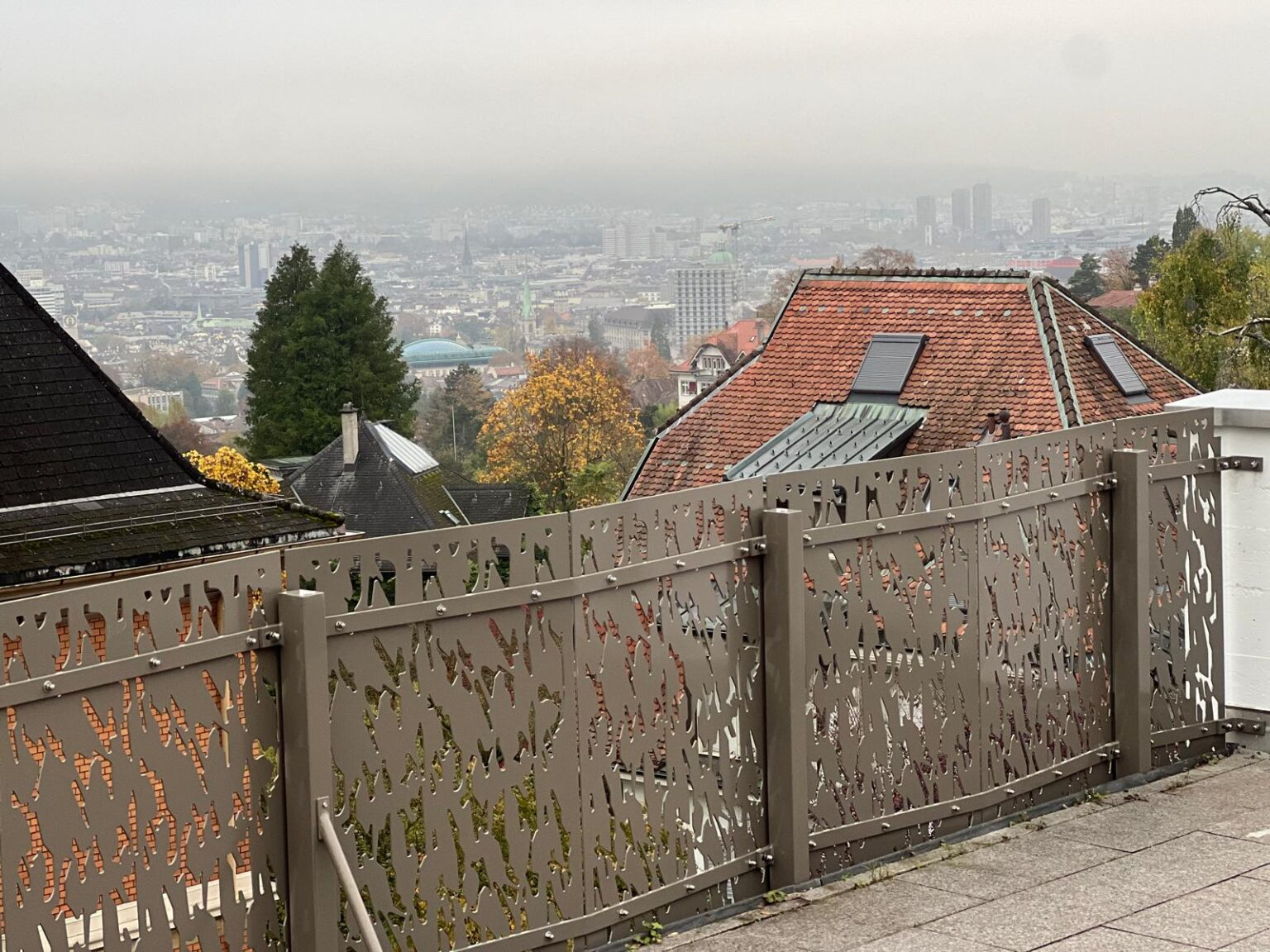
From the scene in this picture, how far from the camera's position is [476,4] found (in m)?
159

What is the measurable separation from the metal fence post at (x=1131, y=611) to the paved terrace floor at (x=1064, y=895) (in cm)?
32

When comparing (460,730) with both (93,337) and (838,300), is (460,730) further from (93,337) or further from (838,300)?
(93,337)

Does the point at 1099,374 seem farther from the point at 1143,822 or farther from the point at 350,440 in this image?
the point at 350,440

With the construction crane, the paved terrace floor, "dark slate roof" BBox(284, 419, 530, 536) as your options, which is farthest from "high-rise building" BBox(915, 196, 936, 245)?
the paved terrace floor

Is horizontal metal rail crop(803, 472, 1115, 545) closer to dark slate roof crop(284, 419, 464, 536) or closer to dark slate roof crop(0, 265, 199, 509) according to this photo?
dark slate roof crop(0, 265, 199, 509)

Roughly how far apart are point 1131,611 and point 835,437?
2701cm

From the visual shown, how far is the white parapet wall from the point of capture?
591cm

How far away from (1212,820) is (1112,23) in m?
144

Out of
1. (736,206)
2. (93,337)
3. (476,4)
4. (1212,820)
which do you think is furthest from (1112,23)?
(1212,820)

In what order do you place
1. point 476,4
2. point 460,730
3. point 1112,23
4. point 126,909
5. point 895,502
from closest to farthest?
point 126,909 → point 460,730 → point 895,502 → point 1112,23 → point 476,4

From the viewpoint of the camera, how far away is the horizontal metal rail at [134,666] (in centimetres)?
307

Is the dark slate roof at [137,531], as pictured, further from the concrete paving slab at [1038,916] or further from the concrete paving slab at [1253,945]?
the concrete paving slab at [1253,945]

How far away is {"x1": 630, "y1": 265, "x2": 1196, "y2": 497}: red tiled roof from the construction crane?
98.3 metres

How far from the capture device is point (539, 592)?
399 cm
